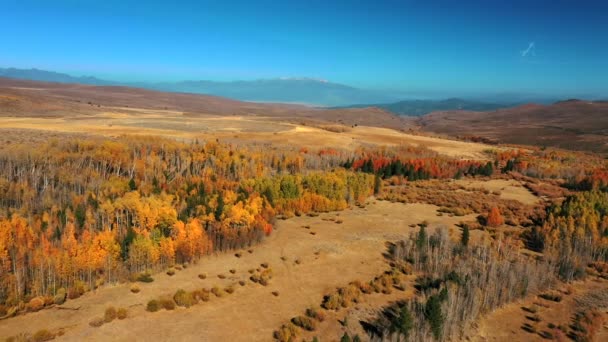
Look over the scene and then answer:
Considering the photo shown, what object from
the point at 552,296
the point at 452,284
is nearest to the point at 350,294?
the point at 452,284

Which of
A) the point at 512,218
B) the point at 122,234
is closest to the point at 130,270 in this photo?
the point at 122,234

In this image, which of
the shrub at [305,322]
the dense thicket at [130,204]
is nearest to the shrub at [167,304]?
the dense thicket at [130,204]

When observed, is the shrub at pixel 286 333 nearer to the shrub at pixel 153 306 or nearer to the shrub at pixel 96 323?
the shrub at pixel 153 306

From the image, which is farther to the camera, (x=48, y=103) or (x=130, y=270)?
(x=48, y=103)

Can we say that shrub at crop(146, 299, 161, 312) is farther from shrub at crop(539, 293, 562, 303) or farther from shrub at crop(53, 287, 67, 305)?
shrub at crop(539, 293, 562, 303)

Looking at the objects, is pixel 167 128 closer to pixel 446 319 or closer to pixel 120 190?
pixel 120 190

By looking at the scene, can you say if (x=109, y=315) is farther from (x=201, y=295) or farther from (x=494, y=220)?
(x=494, y=220)
